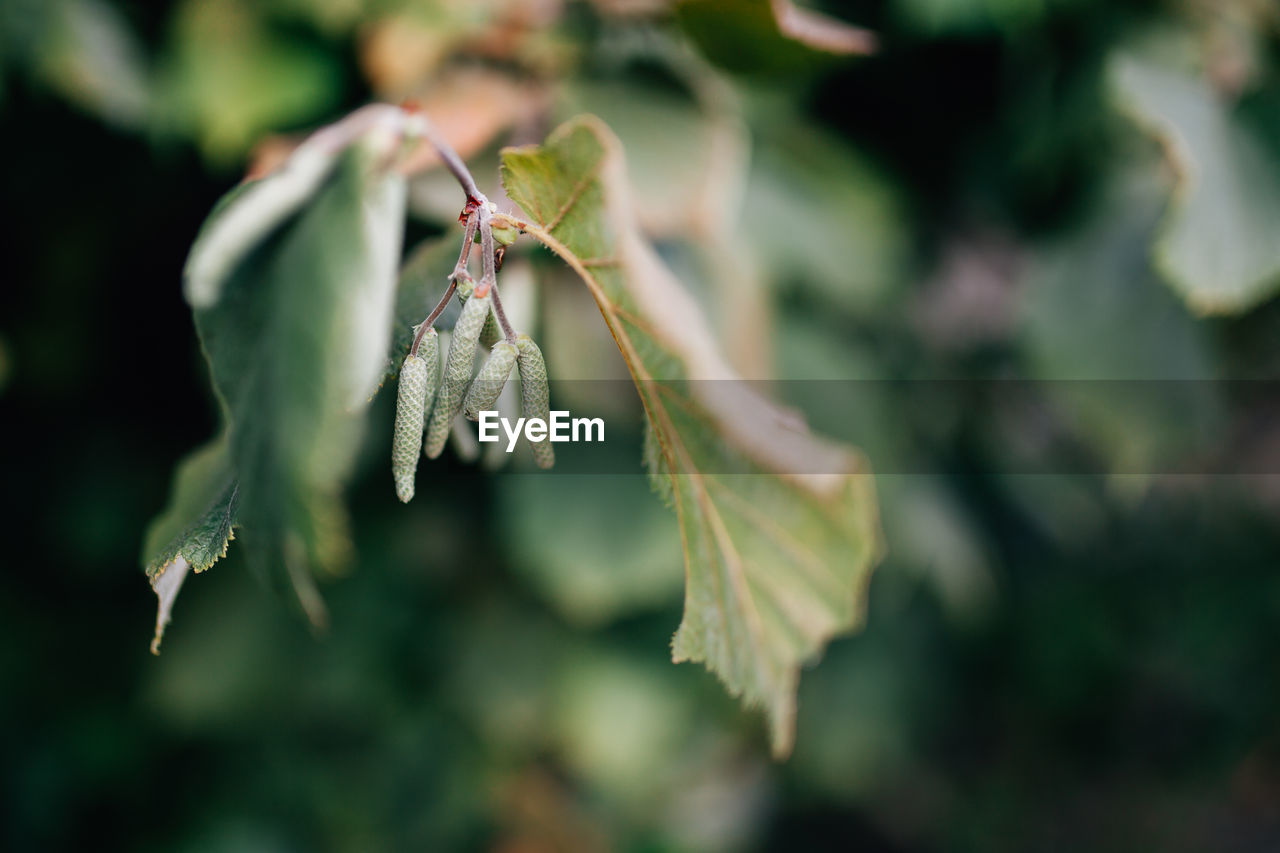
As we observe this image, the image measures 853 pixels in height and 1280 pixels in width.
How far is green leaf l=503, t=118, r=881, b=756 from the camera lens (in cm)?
38

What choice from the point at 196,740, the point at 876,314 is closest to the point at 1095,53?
the point at 876,314

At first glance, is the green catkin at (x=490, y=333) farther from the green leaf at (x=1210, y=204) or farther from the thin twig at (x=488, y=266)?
the green leaf at (x=1210, y=204)

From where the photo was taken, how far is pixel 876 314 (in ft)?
3.84

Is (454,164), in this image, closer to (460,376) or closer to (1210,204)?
(460,376)

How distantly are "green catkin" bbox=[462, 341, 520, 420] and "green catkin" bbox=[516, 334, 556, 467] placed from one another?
1 cm

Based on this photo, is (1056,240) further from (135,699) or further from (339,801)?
(135,699)

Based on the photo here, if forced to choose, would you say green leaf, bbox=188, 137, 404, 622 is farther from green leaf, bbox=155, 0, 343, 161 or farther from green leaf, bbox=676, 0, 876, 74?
green leaf, bbox=155, 0, 343, 161

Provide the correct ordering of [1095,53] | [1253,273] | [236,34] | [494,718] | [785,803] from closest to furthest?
[1253,273] → [236,34] → [1095,53] → [494,718] → [785,803]

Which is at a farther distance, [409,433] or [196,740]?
[196,740]

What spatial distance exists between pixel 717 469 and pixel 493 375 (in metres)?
0.13

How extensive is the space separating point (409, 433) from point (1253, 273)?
2.19 ft

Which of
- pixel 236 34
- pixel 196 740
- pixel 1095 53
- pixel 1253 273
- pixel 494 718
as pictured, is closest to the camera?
pixel 1253 273

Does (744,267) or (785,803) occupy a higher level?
(744,267)

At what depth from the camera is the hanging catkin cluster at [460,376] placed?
1.21 ft
